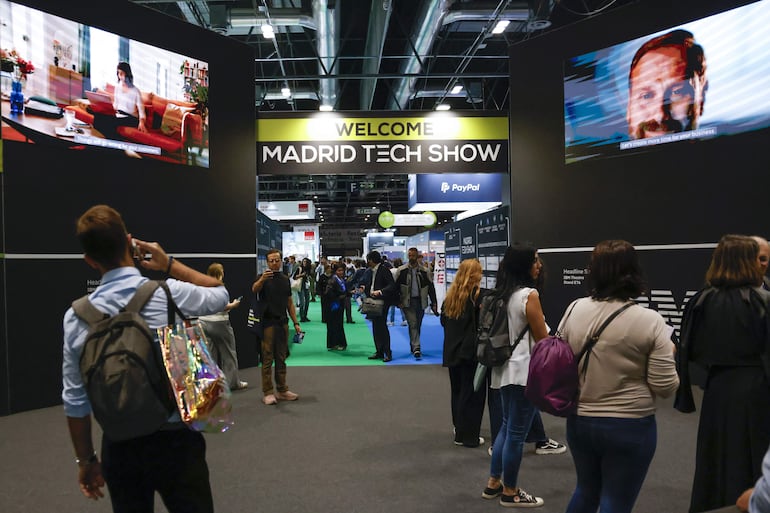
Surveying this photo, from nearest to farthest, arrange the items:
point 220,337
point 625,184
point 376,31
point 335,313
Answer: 1. point 220,337
2. point 625,184
3. point 335,313
4. point 376,31

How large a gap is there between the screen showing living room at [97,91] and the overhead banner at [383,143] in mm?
1062

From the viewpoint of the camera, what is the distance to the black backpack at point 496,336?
118 inches

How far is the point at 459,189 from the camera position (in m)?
9.97

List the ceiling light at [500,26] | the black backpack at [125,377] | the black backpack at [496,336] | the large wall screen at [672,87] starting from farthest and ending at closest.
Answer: the ceiling light at [500,26] → the large wall screen at [672,87] → the black backpack at [496,336] → the black backpack at [125,377]

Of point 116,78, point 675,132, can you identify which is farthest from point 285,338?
point 675,132

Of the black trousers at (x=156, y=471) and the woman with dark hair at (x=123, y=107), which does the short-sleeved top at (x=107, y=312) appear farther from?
the woman with dark hair at (x=123, y=107)

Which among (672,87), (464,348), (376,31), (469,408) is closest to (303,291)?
(376,31)

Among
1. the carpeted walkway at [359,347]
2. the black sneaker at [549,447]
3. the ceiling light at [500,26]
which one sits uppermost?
the ceiling light at [500,26]

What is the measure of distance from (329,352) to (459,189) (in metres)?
3.72

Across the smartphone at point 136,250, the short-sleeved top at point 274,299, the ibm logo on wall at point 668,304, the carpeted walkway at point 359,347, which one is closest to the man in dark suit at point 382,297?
the carpeted walkway at point 359,347

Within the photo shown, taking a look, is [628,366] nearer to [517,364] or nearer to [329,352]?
[517,364]

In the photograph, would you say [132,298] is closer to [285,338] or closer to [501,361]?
[501,361]

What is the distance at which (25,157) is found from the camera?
523cm

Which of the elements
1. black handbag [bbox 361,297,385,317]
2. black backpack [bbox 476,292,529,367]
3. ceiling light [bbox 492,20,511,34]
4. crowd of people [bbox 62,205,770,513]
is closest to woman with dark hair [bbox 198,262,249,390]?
black handbag [bbox 361,297,385,317]
